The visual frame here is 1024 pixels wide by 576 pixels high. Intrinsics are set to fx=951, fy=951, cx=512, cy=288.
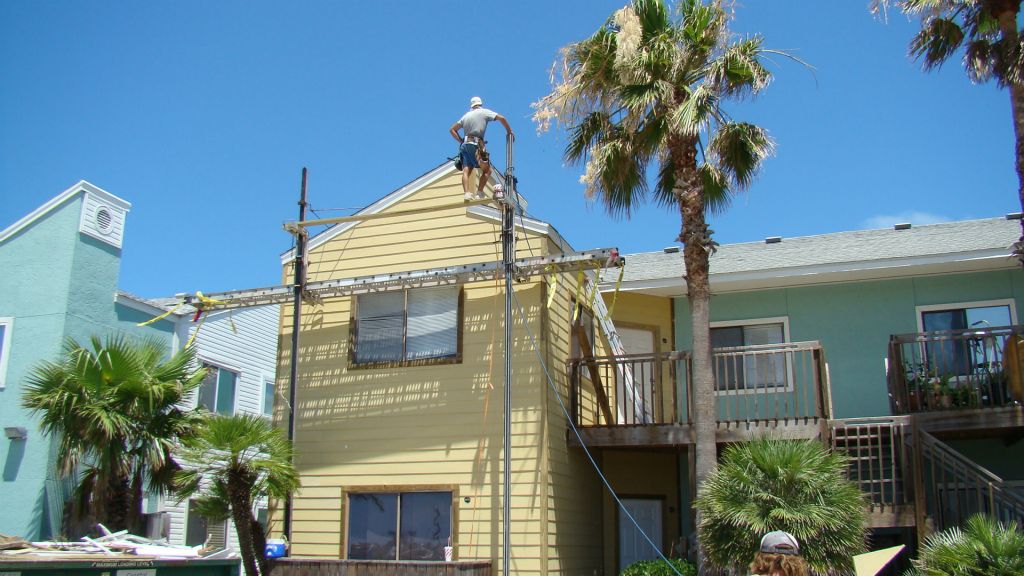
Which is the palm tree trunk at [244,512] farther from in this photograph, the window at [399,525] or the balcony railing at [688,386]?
the balcony railing at [688,386]

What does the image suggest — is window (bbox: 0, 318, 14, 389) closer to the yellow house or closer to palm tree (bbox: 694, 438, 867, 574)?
the yellow house

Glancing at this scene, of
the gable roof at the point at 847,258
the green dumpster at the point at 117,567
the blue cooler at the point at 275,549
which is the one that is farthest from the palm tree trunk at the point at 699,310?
the green dumpster at the point at 117,567

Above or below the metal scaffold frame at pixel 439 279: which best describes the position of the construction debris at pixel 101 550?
below

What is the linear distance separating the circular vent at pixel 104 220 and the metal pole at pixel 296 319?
556cm

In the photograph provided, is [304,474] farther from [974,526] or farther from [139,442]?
[974,526]

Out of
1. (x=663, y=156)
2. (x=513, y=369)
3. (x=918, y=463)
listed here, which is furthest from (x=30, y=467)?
(x=918, y=463)

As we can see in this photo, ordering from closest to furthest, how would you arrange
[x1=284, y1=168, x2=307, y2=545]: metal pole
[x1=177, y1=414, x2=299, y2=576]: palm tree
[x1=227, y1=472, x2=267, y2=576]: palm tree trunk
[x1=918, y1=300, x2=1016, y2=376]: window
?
1. [x1=177, y1=414, x2=299, y2=576]: palm tree
2. [x1=227, y1=472, x2=267, y2=576]: palm tree trunk
3. [x1=284, y1=168, x2=307, y2=545]: metal pole
4. [x1=918, y1=300, x2=1016, y2=376]: window

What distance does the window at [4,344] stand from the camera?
17.2 meters

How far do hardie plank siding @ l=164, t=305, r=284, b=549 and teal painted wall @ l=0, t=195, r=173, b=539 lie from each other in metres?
2.54

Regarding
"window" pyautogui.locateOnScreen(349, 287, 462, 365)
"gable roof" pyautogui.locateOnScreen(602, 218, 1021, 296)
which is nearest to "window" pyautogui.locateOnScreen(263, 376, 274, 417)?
"window" pyautogui.locateOnScreen(349, 287, 462, 365)

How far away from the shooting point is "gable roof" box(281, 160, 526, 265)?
48.5 ft

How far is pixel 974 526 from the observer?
9.80 m

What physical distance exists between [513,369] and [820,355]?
4.23 meters

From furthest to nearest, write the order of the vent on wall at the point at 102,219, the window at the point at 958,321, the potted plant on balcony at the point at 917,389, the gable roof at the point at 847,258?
the vent on wall at the point at 102,219 < the gable roof at the point at 847,258 < the window at the point at 958,321 < the potted plant on balcony at the point at 917,389
